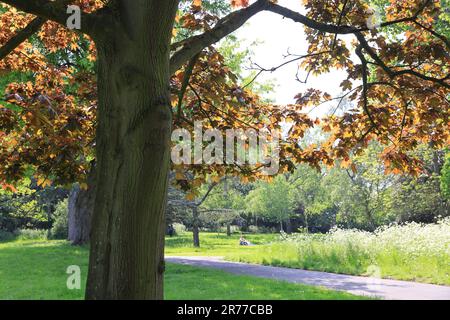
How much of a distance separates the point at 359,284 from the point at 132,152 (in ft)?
27.3

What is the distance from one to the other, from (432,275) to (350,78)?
6.80 metres

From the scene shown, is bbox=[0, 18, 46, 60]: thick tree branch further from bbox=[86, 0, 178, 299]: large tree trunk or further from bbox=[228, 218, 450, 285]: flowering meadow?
bbox=[228, 218, 450, 285]: flowering meadow

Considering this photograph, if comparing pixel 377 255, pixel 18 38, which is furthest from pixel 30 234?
pixel 18 38

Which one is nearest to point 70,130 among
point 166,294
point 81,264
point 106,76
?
point 106,76

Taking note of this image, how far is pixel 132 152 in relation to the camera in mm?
2791

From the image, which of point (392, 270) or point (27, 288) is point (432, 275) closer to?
point (392, 270)

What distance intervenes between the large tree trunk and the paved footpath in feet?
21.1

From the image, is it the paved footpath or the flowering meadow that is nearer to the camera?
the paved footpath

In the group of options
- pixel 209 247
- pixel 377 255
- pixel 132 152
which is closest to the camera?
pixel 132 152

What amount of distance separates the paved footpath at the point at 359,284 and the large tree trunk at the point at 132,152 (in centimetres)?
644

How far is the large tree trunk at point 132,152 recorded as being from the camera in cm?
272

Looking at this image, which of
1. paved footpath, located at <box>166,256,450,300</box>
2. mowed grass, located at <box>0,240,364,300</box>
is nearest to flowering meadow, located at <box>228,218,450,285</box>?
paved footpath, located at <box>166,256,450,300</box>

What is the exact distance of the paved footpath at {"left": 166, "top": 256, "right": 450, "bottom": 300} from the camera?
8.30m

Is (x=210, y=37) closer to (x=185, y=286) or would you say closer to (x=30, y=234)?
(x=185, y=286)
